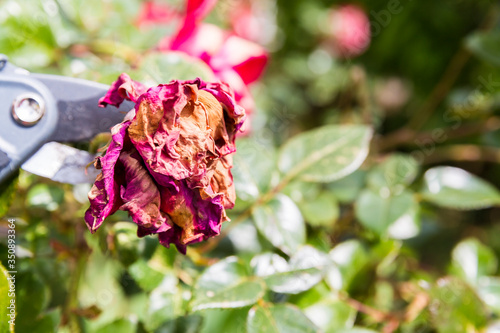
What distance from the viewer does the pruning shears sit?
324 millimetres

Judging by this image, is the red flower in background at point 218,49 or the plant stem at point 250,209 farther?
the red flower in background at point 218,49

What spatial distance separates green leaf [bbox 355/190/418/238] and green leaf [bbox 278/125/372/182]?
0.26 feet

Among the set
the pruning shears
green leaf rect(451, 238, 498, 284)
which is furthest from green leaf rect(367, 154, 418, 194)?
the pruning shears

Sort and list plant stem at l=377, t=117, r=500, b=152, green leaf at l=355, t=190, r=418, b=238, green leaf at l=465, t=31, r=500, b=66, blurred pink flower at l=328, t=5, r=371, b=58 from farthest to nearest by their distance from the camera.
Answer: blurred pink flower at l=328, t=5, r=371, b=58, plant stem at l=377, t=117, r=500, b=152, green leaf at l=465, t=31, r=500, b=66, green leaf at l=355, t=190, r=418, b=238

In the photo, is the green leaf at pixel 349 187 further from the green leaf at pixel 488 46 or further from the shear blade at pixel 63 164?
the shear blade at pixel 63 164

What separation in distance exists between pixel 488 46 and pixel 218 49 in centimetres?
38

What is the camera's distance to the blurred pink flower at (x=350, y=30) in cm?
113

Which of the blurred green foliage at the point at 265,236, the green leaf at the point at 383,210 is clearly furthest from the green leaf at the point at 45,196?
the green leaf at the point at 383,210

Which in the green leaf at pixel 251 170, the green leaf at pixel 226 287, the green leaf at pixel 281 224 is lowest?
the green leaf at pixel 226 287

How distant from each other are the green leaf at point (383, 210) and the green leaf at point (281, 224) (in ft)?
0.37

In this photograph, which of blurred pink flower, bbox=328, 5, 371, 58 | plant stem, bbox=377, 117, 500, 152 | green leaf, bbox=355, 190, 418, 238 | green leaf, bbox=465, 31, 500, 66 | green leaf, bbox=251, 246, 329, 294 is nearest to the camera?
green leaf, bbox=251, 246, 329, 294

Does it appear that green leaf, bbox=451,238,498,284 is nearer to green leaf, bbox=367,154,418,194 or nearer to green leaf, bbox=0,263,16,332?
green leaf, bbox=367,154,418,194

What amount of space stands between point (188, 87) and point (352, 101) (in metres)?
0.59

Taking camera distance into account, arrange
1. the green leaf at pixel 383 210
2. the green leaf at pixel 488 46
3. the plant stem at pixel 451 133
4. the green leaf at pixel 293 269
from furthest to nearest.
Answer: the plant stem at pixel 451 133
the green leaf at pixel 488 46
the green leaf at pixel 383 210
the green leaf at pixel 293 269
